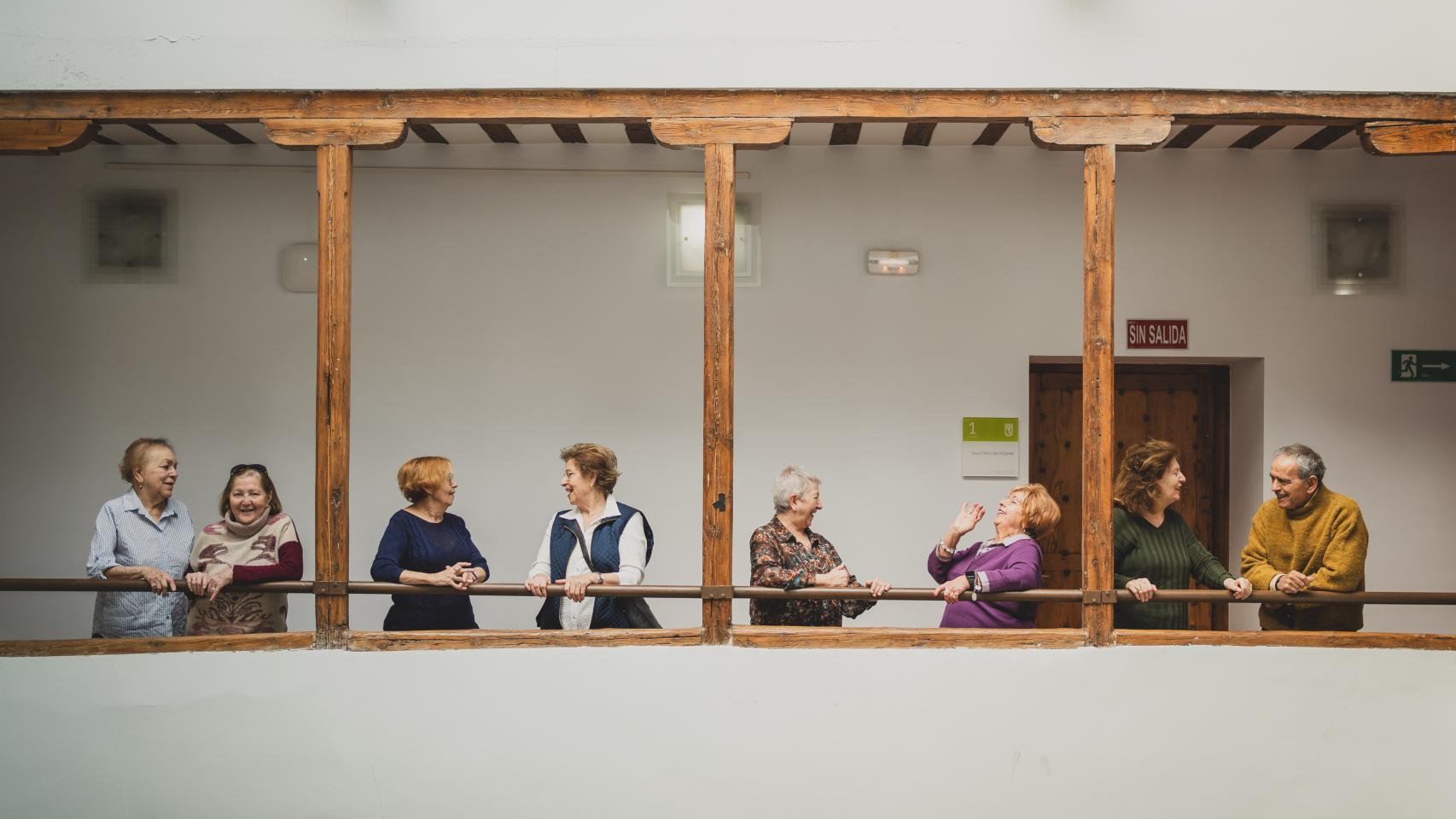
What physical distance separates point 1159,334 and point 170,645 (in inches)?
210

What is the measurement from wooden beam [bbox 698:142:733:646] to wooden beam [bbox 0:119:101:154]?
2.43 meters

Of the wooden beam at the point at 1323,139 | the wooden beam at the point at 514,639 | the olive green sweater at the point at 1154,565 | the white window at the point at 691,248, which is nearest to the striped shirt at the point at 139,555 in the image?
the wooden beam at the point at 514,639

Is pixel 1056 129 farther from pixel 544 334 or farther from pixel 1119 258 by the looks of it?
pixel 544 334

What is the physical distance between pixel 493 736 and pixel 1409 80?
4.67 meters

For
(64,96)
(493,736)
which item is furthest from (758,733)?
(64,96)

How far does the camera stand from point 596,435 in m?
6.95

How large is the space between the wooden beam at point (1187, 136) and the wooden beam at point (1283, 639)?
8.98ft

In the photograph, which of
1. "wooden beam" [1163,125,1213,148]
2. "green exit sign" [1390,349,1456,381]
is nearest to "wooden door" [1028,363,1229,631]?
"green exit sign" [1390,349,1456,381]

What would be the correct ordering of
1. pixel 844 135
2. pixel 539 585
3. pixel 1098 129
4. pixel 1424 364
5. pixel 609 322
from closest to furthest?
pixel 539 585 < pixel 1098 129 < pixel 844 135 < pixel 1424 364 < pixel 609 322

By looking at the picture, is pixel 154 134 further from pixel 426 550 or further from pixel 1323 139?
pixel 1323 139

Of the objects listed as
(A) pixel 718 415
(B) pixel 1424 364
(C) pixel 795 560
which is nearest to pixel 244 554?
(A) pixel 718 415

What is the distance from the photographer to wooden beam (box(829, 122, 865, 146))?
6434 mm

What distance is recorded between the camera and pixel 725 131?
16.4 ft

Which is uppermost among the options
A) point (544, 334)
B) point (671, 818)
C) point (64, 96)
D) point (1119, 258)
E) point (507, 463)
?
point (64, 96)
